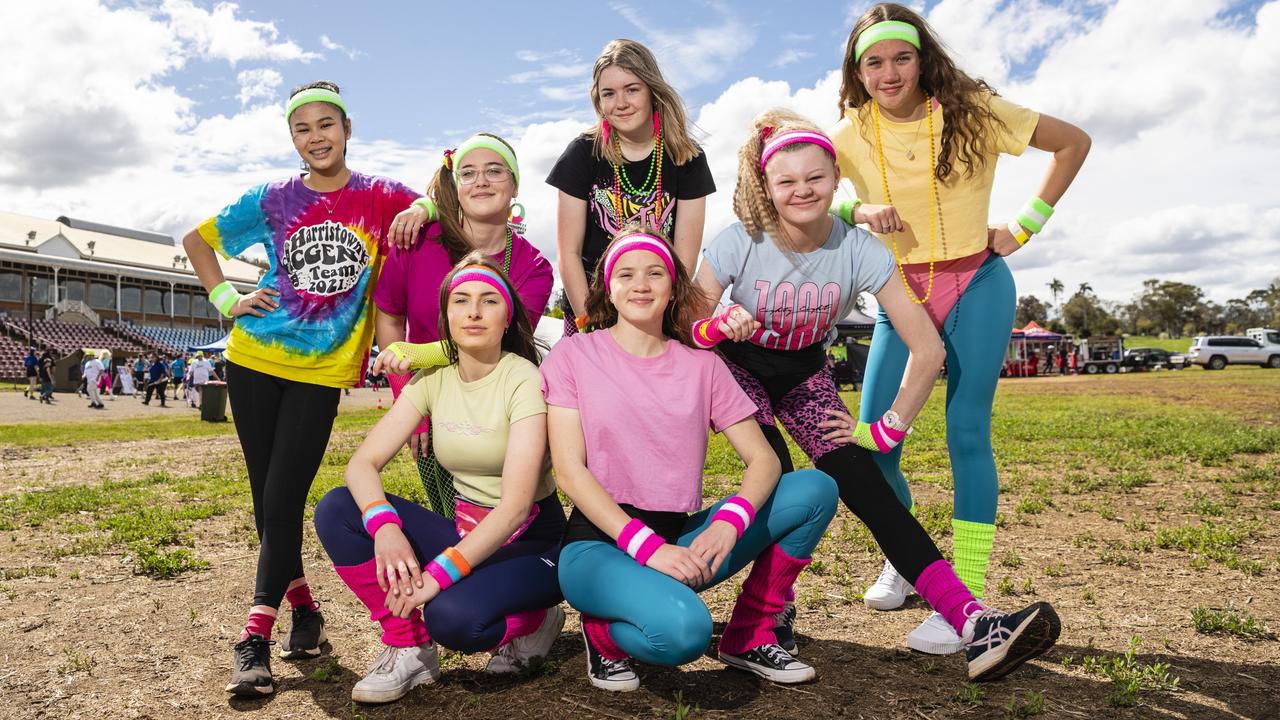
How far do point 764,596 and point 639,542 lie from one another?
24.6 inches

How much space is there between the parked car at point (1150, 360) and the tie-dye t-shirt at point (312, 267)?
53575 mm

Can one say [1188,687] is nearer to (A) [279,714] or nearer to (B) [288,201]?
(A) [279,714]

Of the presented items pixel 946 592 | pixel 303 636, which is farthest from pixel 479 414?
pixel 946 592

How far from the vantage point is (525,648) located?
11.1 feet

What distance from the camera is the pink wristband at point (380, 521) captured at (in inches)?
119

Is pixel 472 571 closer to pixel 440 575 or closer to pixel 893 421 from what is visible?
pixel 440 575

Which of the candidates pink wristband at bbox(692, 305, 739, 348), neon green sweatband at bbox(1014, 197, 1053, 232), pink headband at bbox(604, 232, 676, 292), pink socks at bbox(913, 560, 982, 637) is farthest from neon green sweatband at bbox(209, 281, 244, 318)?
neon green sweatband at bbox(1014, 197, 1053, 232)

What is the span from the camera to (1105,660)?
3266mm

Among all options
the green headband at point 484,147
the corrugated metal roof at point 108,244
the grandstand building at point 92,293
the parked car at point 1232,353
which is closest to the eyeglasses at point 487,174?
the green headband at point 484,147

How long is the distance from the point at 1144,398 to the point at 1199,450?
12932mm

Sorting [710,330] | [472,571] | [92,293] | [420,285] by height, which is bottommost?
Result: [472,571]

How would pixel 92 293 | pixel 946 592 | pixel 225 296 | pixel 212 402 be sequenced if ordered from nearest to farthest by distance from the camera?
pixel 946 592
pixel 225 296
pixel 212 402
pixel 92 293

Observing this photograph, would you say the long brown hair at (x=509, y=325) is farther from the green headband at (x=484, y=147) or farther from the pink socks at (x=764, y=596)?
the pink socks at (x=764, y=596)

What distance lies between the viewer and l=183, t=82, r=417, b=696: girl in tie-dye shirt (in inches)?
138
